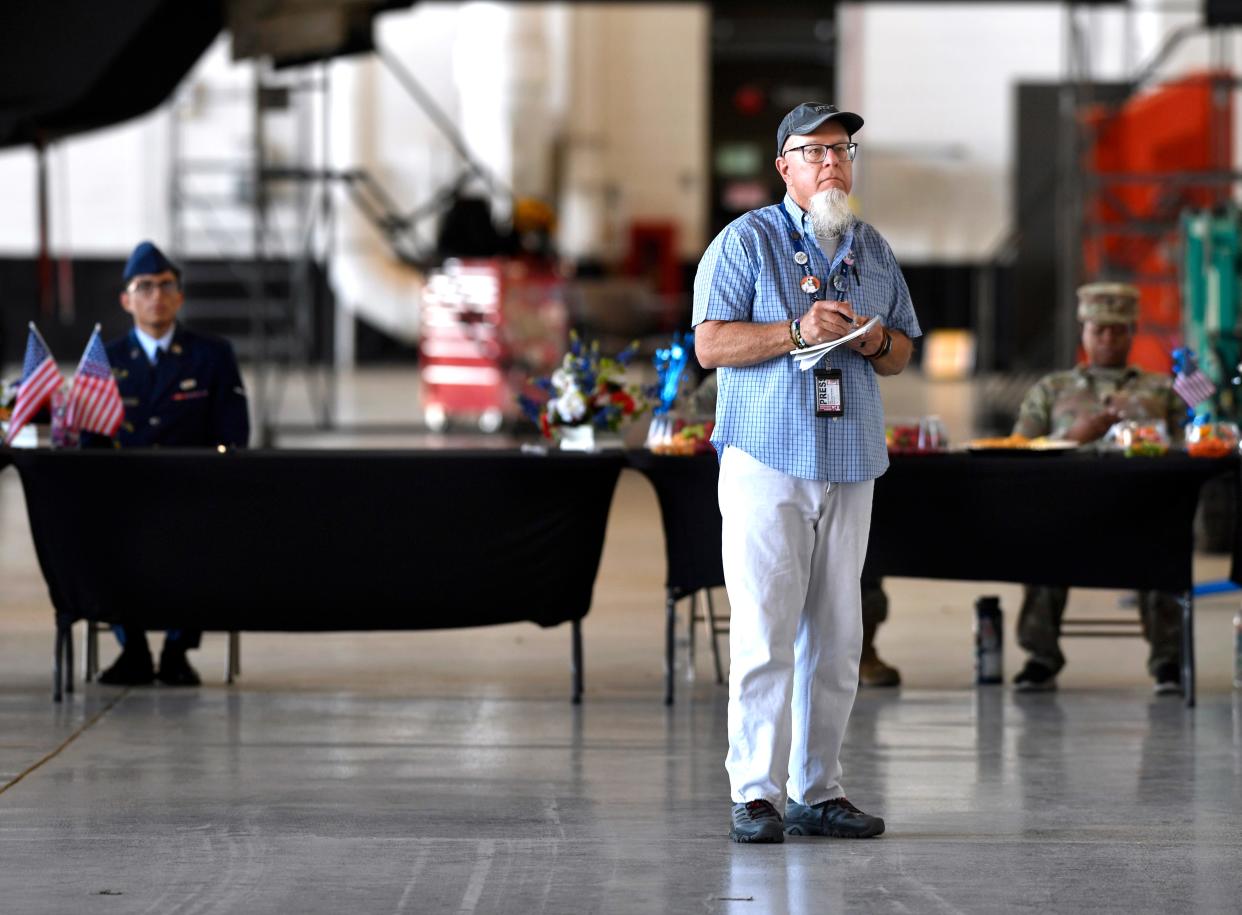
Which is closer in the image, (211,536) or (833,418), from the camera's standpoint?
(833,418)

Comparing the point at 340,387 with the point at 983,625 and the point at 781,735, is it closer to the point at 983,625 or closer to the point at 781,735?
the point at 983,625

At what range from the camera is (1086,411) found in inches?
295

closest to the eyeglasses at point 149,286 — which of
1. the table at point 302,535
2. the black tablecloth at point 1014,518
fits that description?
the table at point 302,535

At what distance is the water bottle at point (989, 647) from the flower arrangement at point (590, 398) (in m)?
1.43

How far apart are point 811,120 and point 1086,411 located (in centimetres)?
295

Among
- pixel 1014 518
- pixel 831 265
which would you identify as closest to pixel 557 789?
pixel 831 265

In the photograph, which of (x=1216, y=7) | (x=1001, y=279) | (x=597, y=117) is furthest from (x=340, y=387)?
(x=1216, y=7)

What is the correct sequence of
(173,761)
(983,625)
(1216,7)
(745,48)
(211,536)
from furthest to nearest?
(745,48), (1216,7), (983,625), (211,536), (173,761)

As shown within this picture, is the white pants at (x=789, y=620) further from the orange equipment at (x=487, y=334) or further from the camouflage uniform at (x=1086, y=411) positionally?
the orange equipment at (x=487, y=334)

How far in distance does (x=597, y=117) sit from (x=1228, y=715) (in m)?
23.5

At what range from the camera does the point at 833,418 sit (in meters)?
4.95

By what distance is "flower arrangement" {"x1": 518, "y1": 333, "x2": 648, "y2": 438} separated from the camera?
7.10 meters

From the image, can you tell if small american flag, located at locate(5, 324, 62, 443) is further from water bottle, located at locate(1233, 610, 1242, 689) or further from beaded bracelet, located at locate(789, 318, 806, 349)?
water bottle, located at locate(1233, 610, 1242, 689)

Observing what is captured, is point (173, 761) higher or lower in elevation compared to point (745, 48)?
lower
